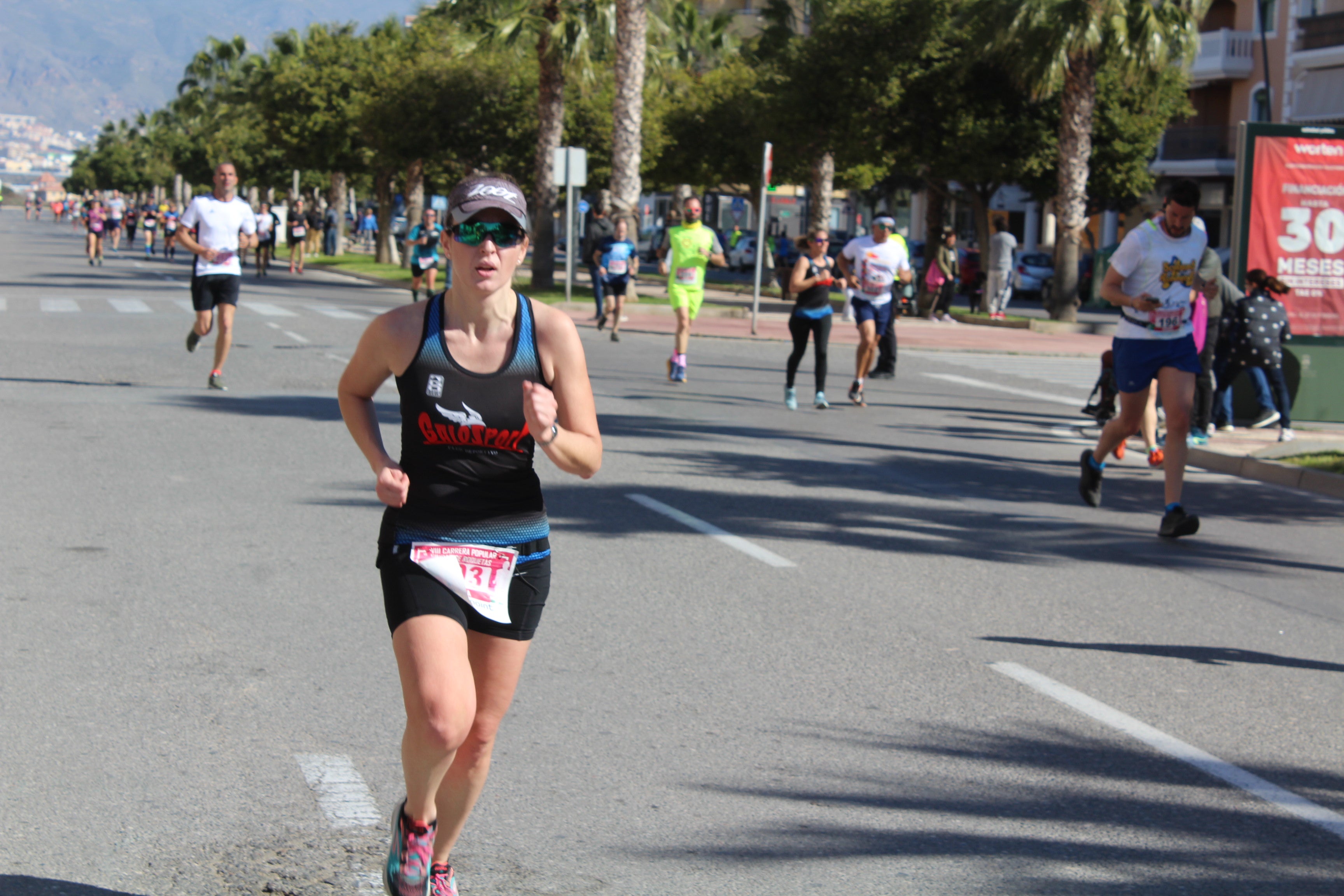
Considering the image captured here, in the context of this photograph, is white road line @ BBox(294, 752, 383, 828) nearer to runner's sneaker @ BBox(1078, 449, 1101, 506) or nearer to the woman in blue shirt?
runner's sneaker @ BBox(1078, 449, 1101, 506)

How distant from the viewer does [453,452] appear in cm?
350

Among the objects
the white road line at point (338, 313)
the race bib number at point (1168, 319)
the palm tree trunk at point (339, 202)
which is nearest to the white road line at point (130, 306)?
the white road line at point (338, 313)

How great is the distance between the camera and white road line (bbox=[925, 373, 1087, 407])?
17328mm

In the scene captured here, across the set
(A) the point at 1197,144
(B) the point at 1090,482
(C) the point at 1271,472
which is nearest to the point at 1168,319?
(B) the point at 1090,482

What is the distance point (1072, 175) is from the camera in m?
29.5

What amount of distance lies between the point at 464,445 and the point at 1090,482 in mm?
7137

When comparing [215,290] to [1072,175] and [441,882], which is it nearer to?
[441,882]

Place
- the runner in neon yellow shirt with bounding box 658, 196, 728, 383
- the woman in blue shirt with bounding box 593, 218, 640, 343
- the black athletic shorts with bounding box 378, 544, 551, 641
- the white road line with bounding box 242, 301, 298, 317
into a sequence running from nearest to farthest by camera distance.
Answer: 1. the black athletic shorts with bounding box 378, 544, 551, 641
2. the runner in neon yellow shirt with bounding box 658, 196, 728, 383
3. the woman in blue shirt with bounding box 593, 218, 640, 343
4. the white road line with bounding box 242, 301, 298, 317

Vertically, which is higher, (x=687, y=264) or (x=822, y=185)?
(x=822, y=185)

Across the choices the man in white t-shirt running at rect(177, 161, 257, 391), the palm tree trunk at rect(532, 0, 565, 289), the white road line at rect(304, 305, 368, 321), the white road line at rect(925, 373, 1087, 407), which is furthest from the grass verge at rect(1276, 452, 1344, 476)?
the palm tree trunk at rect(532, 0, 565, 289)

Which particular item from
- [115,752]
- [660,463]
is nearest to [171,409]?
[660,463]

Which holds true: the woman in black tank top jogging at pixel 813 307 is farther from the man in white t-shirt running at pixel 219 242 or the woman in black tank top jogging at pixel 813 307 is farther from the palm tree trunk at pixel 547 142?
the palm tree trunk at pixel 547 142

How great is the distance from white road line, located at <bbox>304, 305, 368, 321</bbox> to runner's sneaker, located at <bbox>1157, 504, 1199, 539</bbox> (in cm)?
1695

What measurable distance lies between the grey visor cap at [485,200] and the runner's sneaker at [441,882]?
4.87 ft
